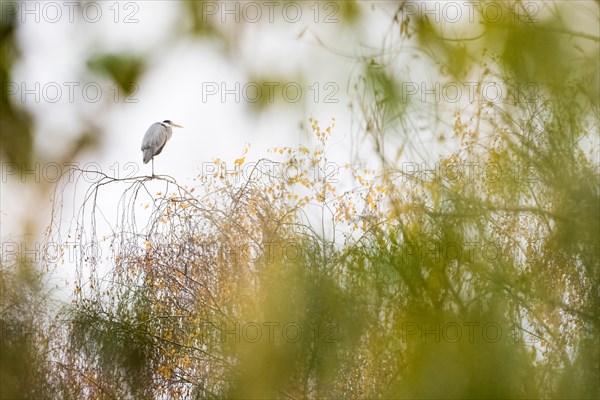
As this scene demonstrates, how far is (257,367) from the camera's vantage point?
14.5ft

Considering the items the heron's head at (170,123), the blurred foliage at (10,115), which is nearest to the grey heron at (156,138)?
the heron's head at (170,123)

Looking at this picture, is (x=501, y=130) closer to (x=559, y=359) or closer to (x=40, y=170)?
(x=559, y=359)

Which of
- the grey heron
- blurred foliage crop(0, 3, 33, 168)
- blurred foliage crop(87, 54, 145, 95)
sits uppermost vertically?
the grey heron

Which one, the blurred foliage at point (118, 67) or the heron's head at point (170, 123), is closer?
the blurred foliage at point (118, 67)

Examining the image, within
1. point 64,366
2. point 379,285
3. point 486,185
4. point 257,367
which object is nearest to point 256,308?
point 257,367

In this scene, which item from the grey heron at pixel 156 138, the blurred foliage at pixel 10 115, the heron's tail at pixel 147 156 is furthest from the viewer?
the grey heron at pixel 156 138

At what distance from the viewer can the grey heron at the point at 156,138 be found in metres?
5.80

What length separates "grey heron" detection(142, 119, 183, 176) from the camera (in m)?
5.80

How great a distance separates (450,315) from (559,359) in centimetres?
69

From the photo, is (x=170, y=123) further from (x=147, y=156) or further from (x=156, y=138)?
(x=147, y=156)

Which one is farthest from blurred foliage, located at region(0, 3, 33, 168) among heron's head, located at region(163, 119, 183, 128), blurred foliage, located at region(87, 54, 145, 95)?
heron's head, located at region(163, 119, 183, 128)

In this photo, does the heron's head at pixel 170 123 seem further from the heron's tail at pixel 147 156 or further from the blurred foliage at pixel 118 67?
the blurred foliage at pixel 118 67

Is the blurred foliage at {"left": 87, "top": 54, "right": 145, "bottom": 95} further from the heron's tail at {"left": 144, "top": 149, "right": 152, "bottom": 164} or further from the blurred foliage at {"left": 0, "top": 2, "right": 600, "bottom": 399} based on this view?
the heron's tail at {"left": 144, "top": 149, "right": 152, "bottom": 164}

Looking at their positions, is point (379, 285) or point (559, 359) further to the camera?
point (379, 285)
